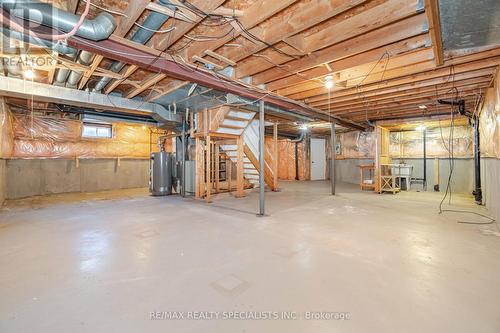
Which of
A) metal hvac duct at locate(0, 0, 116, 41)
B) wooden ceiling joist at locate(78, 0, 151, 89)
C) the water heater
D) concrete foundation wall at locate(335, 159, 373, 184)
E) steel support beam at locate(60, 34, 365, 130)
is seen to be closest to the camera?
metal hvac duct at locate(0, 0, 116, 41)

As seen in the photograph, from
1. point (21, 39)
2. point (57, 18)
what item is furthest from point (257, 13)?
point (21, 39)

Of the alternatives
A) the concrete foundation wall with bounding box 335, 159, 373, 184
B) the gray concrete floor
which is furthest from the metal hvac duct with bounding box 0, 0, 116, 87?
the concrete foundation wall with bounding box 335, 159, 373, 184

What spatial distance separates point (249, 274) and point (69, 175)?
24.1 ft

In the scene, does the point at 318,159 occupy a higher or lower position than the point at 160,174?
higher

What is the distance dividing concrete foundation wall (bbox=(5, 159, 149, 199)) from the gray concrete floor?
3.48 meters

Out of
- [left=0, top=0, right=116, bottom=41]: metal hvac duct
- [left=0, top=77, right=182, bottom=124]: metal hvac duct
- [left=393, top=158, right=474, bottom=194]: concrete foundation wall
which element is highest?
[left=0, top=77, right=182, bottom=124]: metal hvac duct

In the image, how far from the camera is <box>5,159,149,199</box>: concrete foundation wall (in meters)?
6.05

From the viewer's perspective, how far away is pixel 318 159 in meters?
10.8

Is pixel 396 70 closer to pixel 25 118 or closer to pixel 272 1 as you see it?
pixel 272 1

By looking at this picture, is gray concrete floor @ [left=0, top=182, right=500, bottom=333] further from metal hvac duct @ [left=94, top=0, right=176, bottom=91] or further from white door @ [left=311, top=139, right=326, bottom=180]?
white door @ [left=311, top=139, right=326, bottom=180]

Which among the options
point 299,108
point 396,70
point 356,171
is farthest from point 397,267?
point 356,171

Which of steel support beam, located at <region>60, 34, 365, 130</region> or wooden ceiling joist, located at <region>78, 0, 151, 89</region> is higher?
wooden ceiling joist, located at <region>78, 0, 151, 89</region>

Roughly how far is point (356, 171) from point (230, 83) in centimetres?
777

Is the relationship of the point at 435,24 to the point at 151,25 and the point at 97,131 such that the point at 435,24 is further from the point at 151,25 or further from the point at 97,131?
the point at 97,131
